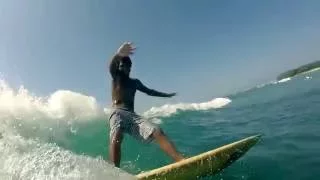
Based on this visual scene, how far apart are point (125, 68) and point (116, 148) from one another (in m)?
1.55

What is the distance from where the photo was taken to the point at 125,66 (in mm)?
7195

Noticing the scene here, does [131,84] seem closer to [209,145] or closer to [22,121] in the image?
[209,145]

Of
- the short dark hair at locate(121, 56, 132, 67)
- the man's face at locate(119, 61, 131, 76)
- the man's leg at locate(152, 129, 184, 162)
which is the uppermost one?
the short dark hair at locate(121, 56, 132, 67)

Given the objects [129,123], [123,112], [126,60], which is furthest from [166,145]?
[126,60]

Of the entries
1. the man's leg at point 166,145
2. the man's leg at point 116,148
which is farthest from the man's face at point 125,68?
the man's leg at point 166,145

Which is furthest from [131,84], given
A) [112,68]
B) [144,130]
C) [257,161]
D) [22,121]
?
[22,121]

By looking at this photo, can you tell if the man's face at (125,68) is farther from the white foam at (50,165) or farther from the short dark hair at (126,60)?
the white foam at (50,165)

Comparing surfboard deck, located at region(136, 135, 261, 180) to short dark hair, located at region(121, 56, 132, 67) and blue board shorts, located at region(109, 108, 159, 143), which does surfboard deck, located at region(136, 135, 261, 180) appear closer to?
blue board shorts, located at region(109, 108, 159, 143)

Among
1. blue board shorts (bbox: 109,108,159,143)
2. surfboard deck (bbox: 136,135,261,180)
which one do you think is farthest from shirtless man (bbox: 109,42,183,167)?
surfboard deck (bbox: 136,135,261,180)

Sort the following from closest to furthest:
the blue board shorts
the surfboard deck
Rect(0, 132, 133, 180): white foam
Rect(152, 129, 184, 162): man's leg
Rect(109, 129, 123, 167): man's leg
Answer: Rect(0, 132, 133, 180): white foam
the surfboard deck
Rect(152, 129, 184, 162): man's leg
Rect(109, 129, 123, 167): man's leg
the blue board shorts

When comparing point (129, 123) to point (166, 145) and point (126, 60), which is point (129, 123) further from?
point (126, 60)

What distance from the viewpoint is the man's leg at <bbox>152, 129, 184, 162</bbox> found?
6568 millimetres

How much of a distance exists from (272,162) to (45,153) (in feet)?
14.6

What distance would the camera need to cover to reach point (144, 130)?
698cm
